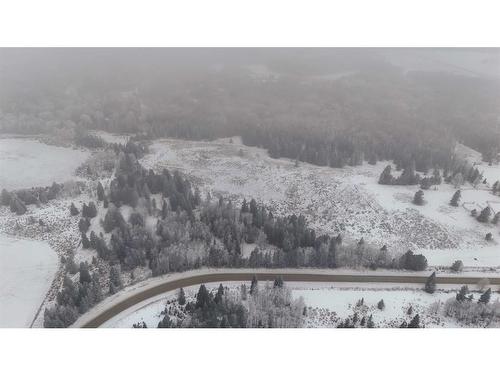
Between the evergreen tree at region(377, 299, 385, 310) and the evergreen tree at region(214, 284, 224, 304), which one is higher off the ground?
the evergreen tree at region(214, 284, 224, 304)

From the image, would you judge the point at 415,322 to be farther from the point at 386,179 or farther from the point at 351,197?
the point at 386,179

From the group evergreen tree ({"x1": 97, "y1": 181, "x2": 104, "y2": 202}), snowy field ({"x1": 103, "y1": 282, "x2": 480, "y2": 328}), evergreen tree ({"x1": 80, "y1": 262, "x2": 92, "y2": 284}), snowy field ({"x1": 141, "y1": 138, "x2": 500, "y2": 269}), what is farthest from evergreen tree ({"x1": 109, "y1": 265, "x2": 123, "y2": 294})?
snowy field ({"x1": 141, "y1": 138, "x2": 500, "y2": 269})

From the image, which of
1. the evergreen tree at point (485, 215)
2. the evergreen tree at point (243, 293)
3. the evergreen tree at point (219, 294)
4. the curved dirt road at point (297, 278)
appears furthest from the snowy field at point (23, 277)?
the evergreen tree at point (485, 215)

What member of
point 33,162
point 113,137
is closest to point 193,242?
point 33,162

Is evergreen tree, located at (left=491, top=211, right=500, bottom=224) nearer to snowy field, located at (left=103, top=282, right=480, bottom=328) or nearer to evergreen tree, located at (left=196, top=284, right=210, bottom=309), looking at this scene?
snowy field, located at (left=103, top=282, right=480, bottom=328)

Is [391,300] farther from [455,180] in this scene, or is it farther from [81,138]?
[81,138]
